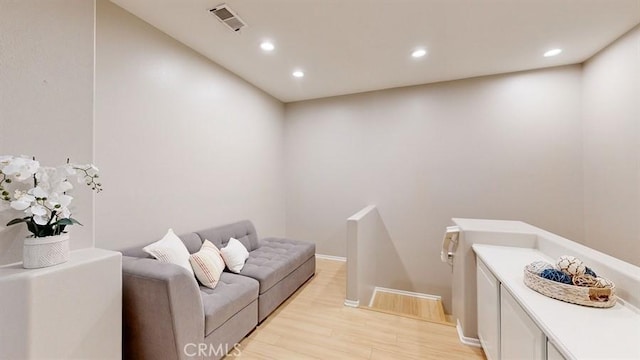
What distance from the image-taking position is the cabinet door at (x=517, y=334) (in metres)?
1.11

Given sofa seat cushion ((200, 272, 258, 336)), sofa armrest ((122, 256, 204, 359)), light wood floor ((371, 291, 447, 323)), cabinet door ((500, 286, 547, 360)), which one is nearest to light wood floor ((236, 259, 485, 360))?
sofa seat cushion ((200, 272, 258, 336))

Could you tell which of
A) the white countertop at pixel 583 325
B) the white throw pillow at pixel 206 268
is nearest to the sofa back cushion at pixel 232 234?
the white throw pillow at pixel 206 268

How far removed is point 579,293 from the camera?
113 cm

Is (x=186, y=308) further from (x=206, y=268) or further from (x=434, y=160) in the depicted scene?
(x=434, y=160)

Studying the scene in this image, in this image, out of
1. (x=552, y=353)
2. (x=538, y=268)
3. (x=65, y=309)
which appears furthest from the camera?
(x=538, y=268)

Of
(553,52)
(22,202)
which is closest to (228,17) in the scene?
(22,202)

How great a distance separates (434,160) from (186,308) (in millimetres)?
3568

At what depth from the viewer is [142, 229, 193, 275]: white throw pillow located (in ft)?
6.40

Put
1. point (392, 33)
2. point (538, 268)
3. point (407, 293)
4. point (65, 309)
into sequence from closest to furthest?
1. point (65, 309)
2. point (538, 268)
3. point (392, 33)
4. point (407, 293)

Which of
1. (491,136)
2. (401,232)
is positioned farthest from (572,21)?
(401,232)

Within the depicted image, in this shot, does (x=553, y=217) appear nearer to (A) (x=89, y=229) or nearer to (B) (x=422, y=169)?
(B) (x=422, y=169)

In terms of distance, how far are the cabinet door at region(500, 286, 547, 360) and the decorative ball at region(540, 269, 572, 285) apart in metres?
0.21

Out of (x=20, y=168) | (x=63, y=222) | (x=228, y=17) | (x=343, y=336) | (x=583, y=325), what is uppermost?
(x=228, y=17)

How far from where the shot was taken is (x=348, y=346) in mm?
2012
